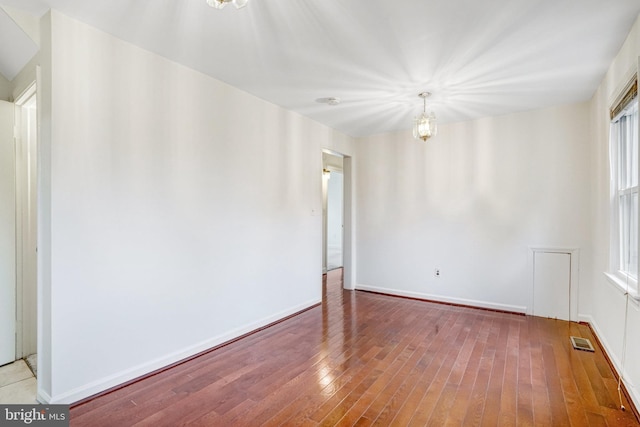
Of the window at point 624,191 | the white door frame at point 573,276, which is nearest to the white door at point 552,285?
the white door frame at point 573,276

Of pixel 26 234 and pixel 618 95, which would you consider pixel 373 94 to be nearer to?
pixel 618 95

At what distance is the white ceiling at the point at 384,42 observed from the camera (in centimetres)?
206

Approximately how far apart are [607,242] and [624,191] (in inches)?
21.8

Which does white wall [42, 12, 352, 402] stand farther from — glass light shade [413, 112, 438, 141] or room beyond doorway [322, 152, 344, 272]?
room beyond doorway [322, 152, 344, 272]

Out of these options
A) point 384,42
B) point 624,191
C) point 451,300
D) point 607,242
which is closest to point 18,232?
point 384,42

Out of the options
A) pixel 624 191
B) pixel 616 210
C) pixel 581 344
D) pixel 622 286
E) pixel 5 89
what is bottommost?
pixel 581 344

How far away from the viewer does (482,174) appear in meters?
4.37

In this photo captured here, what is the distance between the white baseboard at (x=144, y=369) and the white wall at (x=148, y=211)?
0.01 meters

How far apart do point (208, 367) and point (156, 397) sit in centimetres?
49

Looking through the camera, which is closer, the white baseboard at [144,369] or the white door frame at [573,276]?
the white baseboard at [144,369]

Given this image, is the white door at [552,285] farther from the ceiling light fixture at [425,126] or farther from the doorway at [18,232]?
the doorway at [18,232]

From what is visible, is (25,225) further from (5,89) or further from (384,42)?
(384,42)

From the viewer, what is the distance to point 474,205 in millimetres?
4434

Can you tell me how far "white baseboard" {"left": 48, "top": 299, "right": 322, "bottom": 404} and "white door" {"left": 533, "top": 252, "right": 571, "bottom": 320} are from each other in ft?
10.7
